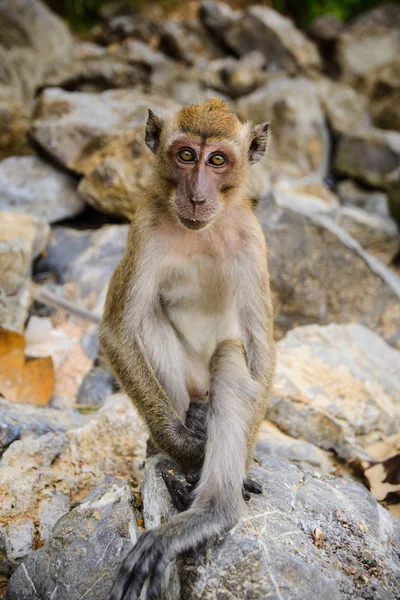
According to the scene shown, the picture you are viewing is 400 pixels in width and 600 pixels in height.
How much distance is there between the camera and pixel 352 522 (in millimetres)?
2928

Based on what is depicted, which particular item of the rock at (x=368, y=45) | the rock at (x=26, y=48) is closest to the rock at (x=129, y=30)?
the rock at (x=26, y=48)

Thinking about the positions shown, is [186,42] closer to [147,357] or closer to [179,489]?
[147,357]

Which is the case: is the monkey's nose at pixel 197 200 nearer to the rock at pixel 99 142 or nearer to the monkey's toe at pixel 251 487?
the monkey's toe at pixel 251 487

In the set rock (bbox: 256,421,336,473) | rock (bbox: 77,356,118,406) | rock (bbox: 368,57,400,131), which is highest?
rock (bbox: 368,57,400,131)

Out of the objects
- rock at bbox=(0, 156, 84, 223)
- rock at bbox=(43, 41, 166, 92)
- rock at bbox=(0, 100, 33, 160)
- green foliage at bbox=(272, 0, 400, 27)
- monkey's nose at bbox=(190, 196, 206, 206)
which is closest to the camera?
monkey's nose at bbox=(190, 196, 206, 206)

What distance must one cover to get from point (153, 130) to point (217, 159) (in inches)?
20.1

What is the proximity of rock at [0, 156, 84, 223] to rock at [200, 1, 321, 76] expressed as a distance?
820cm

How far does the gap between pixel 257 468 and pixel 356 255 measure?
3283 mm

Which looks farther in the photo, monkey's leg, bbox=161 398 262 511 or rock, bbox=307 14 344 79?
rock, bbox=307 14 344 79

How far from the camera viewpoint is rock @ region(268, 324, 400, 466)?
4219 millimetres

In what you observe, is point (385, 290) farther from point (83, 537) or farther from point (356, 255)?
point (83, 537)

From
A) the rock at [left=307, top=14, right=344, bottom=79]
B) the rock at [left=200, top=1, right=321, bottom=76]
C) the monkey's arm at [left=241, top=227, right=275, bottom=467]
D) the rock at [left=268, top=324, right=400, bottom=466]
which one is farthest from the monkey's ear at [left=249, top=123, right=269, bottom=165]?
the rock at [left=307, top=14, right=344, bottom=79]

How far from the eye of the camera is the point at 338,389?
4.67 meters

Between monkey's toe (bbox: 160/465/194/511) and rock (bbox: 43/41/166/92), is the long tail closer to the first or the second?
monkey's toe (bbox: 160/465/194/511)
